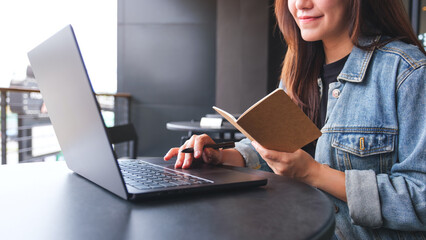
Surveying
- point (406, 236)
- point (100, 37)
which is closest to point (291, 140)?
point (406, 236)

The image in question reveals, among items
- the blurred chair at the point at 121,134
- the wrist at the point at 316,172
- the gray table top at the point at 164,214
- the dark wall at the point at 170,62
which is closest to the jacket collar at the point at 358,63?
the wrist at the point at 316,172

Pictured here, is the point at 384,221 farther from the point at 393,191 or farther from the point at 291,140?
the point at 291,140

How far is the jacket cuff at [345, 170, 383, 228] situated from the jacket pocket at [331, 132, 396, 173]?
15 cm

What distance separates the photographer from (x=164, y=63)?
5.34 m

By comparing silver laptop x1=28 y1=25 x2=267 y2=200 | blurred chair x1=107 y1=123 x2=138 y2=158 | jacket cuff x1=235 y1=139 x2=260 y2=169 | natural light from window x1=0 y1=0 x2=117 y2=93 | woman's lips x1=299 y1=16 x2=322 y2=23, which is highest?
natural light from window x1=0 y1=0 x2=117 y2=93

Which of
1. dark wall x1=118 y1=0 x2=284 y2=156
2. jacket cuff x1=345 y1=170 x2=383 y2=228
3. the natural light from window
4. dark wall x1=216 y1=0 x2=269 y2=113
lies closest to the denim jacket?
jacket cuff x1=345 y1=170 x2=383 y2=228

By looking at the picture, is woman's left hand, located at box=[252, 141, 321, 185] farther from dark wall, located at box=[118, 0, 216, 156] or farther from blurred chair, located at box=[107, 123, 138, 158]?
dark wall, located at box=[118, 0, 216, 156]

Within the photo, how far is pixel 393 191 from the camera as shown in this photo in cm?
71

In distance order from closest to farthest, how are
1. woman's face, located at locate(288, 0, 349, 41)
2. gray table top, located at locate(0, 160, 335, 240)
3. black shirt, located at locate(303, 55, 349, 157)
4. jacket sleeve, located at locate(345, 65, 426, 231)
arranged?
gray table top, located at locate(0, 160, 335, 240)
jacket sleeve, located at locate(345, 65, 426, 231)
woman's face, located at locate(288, 0, 349, 41)
black shirt, located at locate(303, 55, 349, 157)

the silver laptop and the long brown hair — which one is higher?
the long brown hair

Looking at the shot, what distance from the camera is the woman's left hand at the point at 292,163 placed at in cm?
76

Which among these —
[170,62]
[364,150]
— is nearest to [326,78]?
[364,150]

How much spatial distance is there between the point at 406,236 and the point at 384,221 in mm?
117

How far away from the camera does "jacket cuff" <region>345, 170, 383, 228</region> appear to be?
70cm
